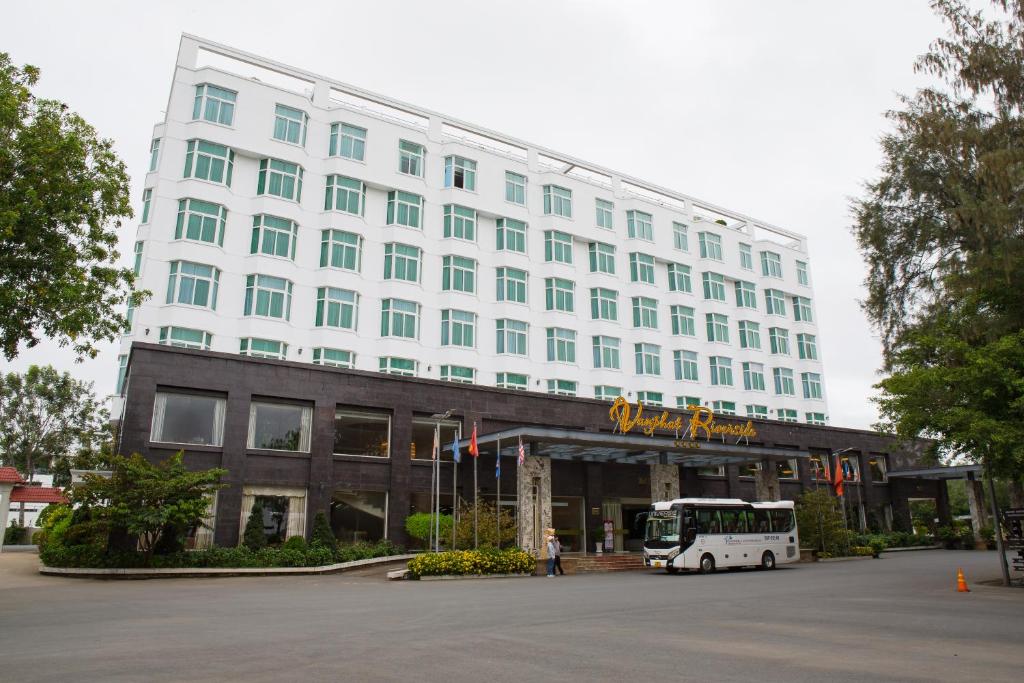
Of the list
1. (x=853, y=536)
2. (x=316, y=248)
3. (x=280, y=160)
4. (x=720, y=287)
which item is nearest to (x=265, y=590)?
(x=316, y=248)

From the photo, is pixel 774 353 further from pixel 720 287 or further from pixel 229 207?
pixel 229 207

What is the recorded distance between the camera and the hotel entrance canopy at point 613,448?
30906 millimetres

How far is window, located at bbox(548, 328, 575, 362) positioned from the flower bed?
48.7ft

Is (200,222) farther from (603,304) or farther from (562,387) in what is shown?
(603,304)

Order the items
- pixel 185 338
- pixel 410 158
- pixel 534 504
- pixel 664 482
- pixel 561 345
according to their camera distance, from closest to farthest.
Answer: pixel 185 338
pixel 534 504
pixel 664 482
pixel 410 158
pixel 561 345

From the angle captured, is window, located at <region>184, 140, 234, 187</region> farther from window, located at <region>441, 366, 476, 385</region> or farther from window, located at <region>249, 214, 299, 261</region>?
window, located at <region>441, 366, 476, 385</region>

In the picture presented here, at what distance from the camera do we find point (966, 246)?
2250 centimetres

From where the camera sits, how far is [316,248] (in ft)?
117

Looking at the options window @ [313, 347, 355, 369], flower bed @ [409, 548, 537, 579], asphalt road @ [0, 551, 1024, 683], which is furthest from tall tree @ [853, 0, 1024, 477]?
window @ [313, 347, 355, 369]

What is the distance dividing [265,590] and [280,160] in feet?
74.0

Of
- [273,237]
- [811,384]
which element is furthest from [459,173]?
[811,384]

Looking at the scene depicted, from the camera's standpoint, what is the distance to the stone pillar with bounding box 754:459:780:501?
136 ft

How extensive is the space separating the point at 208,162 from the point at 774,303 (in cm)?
4048

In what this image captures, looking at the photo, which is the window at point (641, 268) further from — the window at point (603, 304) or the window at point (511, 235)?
the window at point (511, 235)
